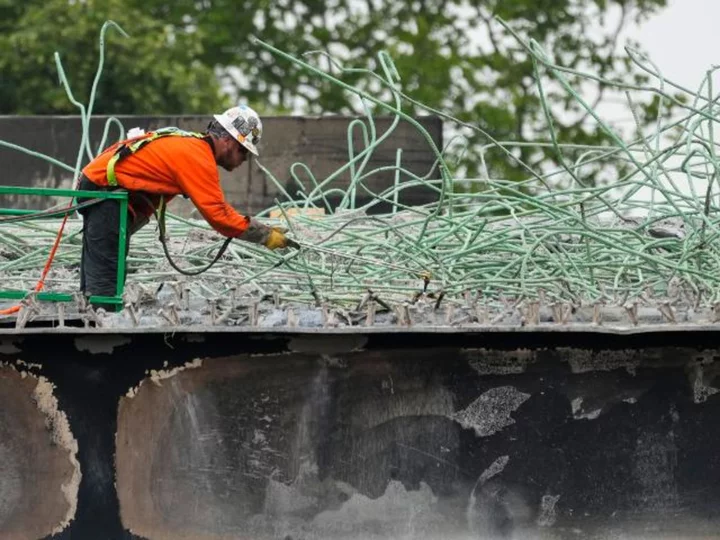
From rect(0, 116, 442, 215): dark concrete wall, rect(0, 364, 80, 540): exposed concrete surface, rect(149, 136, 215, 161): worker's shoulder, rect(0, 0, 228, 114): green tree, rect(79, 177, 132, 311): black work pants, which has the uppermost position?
rect(0, 0, 228, 114): green tree

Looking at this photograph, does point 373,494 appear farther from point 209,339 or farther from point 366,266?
point 366,266

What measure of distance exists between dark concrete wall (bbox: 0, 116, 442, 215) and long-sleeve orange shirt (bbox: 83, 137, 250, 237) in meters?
4.16

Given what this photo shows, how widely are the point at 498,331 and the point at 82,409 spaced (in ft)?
4.12

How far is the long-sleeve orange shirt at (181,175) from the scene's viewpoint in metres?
5.67

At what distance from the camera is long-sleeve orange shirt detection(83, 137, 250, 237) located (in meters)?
5.67

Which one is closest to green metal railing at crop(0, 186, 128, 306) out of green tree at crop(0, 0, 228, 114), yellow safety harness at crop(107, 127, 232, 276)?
yellow safety harness at crop(107, 127, 232, 276)

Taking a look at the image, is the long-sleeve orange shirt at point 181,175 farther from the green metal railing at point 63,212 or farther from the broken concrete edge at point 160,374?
the broken concrete edge at point 160,374

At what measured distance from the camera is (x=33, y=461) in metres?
4.70

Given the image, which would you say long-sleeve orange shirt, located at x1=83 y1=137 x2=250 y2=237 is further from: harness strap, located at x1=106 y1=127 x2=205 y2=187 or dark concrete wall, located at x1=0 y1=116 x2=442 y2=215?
dark concrete wall, located at x1=0 y1=116 x2=442 y2=215

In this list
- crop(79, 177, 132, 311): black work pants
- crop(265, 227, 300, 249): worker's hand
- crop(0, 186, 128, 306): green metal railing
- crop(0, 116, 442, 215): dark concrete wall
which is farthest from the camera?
crop(0, 116, 442, 215): dark concrete wall

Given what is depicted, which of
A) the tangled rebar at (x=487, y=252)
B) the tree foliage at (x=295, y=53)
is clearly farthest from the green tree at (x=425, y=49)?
the tangled rebar at (x=487, y=252)

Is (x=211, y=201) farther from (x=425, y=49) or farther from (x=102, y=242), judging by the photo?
(x=425, y=49)

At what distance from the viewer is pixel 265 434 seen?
4621mm

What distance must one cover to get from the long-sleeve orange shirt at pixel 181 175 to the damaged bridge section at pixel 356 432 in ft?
3.66
